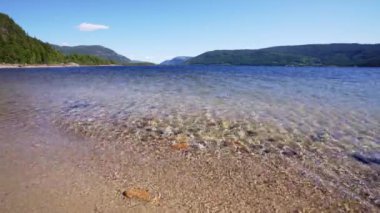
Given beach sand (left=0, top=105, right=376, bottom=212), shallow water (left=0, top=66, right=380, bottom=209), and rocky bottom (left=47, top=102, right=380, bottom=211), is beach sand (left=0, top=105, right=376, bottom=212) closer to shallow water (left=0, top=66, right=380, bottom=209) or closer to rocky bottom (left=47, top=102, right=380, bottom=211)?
rocky bottom (left=47, top=102, right=380, bottom=211)

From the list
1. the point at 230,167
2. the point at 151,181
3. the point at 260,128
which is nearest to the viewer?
the point at 151,181

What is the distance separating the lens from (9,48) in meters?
153

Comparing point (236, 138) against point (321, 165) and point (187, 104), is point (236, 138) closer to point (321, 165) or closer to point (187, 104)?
point (321, 165)

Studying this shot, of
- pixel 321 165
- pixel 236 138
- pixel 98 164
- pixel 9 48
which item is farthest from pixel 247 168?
pixel 9 48

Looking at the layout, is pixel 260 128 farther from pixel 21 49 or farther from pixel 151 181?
pixel 21 49

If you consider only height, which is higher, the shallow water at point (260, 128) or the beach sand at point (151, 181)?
the beach sand at point (151, 181)

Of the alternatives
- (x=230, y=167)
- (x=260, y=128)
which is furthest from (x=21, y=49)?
(x=230, y=167)

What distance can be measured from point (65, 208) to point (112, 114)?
380 inches

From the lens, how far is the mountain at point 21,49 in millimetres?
149850

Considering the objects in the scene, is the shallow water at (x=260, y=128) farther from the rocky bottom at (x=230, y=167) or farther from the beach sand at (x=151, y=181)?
the beach sand at (x=151, y=181)

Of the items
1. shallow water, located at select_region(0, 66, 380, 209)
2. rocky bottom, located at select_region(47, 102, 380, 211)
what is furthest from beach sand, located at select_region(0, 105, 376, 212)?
shallow water, located at select_region(0, 66, 380, 209)

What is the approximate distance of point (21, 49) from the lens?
515 feet

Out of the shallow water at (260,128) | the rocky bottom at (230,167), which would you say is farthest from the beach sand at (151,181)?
the shallow water at (260,128)

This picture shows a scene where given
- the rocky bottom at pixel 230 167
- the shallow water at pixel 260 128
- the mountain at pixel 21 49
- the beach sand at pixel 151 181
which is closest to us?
the beach sand at pixel 151 181
